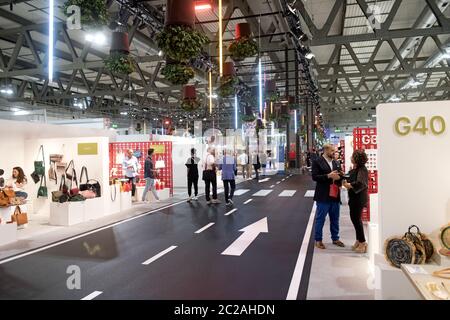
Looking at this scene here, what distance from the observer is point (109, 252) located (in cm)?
520

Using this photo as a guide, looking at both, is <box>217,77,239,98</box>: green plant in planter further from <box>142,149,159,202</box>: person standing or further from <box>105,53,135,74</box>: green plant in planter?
<box>142,149,159,202</box>: person standing

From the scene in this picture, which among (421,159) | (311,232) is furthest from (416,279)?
(311,232)

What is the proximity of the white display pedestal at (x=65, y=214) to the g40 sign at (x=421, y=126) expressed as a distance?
641 centimetres

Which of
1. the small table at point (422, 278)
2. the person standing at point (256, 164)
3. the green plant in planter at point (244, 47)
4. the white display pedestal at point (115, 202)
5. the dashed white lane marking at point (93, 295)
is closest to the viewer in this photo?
the small table at point (422, 278)

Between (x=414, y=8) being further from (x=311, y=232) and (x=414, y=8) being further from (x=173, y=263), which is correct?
(x=173, y=263)

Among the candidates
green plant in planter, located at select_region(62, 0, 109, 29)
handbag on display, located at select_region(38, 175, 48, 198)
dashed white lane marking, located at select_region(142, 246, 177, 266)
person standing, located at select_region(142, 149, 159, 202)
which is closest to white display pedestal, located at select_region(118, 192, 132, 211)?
person standing, located at select_region(142, 149, 159, 202)

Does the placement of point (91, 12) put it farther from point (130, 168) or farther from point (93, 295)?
point (130, 168)

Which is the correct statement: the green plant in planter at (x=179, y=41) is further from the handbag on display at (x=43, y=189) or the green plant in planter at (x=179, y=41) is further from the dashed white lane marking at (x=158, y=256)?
the handbag on display at (x=43, y=189)

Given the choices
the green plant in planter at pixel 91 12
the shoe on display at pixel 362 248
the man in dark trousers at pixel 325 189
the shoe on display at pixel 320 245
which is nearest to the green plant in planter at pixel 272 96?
the man in dark trousers at pixel 325 189

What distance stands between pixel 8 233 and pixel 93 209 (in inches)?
87.3

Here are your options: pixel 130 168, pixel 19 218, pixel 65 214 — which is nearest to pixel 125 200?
pixel 130 168

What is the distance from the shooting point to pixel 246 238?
5.90 metres

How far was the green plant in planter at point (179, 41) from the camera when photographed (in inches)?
171

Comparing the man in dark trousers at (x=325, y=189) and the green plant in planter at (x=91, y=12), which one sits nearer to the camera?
the green plant in planter at (x=91, y=12)
